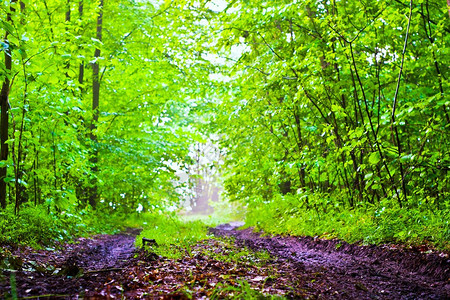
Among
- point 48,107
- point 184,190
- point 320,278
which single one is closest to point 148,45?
point 184,190

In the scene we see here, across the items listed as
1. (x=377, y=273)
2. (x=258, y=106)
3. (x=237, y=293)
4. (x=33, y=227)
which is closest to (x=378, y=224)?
(x=377, y=273)

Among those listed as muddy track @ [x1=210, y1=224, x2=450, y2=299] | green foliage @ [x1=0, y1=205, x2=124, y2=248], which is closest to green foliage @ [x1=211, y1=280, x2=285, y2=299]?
muddy track @ [x1=210, y1=224, x2=450, y2=299]

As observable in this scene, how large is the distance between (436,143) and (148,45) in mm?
9107

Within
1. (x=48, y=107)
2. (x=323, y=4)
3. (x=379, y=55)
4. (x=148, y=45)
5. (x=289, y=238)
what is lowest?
(x=289, y=238)

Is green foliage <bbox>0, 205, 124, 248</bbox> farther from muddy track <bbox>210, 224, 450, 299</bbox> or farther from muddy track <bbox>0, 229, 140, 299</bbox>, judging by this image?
muddy track <bbox>210, 224, 450, 299</bbox>

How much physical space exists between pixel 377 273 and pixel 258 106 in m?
5.31

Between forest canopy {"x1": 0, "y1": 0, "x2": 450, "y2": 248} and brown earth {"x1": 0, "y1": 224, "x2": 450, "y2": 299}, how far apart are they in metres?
0.57

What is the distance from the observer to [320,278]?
3.07 m

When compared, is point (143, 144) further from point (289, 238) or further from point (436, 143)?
point (436, 143)

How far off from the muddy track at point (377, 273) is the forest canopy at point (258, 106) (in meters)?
0.34

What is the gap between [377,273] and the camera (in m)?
3.34

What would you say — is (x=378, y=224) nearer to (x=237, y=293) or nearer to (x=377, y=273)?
(x=377, y=273)

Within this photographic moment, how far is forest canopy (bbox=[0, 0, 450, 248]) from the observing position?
430 centimetres

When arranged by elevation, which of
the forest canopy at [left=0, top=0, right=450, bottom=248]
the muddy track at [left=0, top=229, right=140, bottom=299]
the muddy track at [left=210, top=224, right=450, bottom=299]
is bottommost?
the muddy track at [left=210, top=224, right=450, bottom=299]
